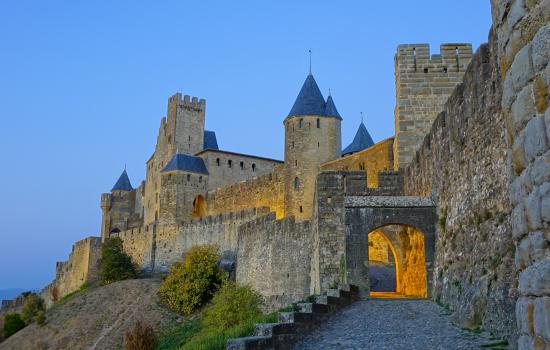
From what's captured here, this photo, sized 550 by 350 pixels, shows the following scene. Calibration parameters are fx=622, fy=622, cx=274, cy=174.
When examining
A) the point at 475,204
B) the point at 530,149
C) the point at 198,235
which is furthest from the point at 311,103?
the point at 530,149

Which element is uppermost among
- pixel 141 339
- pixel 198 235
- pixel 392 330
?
pixel 198 235

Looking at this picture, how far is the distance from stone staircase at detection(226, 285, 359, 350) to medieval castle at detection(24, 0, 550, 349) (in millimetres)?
2171

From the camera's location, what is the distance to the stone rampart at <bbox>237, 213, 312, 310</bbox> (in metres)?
23.5

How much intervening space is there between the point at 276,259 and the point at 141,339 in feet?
21.2

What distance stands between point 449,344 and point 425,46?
12.8 meters

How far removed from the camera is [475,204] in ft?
37.1

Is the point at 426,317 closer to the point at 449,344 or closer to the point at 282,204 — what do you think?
the point at 449,344

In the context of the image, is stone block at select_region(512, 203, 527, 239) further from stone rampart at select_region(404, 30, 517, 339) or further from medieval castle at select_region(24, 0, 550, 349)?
stone rampart at select_region(404, 30, 517, 339)

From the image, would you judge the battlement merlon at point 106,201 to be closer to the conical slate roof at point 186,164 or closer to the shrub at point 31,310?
the conical slate roof at point 186,164

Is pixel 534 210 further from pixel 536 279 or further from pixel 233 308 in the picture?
pixel 233 308

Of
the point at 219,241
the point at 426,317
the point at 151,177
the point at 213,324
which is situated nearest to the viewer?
the point at 426,317

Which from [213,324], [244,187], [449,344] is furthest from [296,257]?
[244,187]

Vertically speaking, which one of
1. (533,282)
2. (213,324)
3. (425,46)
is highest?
(425,46)

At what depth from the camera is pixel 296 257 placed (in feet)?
79.7
